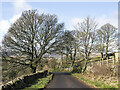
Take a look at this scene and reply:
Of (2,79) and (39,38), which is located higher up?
(39,38)

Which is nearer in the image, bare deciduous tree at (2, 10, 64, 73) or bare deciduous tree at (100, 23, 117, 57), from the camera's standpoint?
bare deciduous tree at (2, 10, 64, 73)

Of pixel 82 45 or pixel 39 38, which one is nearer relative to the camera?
pixel 39 38

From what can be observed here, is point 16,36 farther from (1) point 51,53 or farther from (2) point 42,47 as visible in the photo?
(1) point 51,53

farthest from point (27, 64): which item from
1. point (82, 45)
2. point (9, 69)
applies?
point (82, 45)

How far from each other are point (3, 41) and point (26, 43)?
4078 millimetres

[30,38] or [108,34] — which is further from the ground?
[108,34]

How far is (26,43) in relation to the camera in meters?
26.0

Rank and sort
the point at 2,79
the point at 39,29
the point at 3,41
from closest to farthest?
1. the point at 2,79
2. the point at 3,41
3. the point at 39,29

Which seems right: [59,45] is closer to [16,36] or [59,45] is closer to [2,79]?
[16,36]

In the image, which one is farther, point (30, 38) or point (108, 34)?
point (108, 34)

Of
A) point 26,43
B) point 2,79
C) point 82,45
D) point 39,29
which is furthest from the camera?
point 82,45

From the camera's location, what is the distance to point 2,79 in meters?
21.9

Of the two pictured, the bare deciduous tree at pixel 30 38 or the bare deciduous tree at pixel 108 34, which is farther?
the bare deciduous tree at pixel 108 34

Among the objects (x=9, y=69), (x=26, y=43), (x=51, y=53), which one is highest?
(x=26, y=43)
